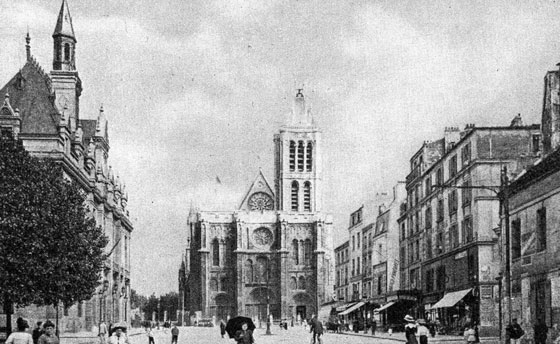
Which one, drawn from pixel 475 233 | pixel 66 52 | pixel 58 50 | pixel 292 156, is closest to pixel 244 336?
pixel 475 233

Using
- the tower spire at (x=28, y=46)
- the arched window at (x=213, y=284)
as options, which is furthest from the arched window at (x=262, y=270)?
the tower spire at (x=28, y=46)

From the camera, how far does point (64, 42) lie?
60.5 meters

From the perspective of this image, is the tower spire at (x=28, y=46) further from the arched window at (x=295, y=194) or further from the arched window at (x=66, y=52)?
the arched window at (x=295, y=194)

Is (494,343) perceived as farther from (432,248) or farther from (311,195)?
(311,195)

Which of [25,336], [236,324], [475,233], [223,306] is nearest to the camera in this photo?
[25,336]

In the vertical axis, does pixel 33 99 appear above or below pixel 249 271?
above

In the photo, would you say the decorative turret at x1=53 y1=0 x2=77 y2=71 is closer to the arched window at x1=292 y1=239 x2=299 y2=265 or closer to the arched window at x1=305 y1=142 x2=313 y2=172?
the arched window at x1=292 y1=239 x2=299 y2=265

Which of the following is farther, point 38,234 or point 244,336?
point 38,234

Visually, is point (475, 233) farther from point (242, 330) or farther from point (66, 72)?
point (66, 72)

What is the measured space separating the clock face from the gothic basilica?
4.38 metres

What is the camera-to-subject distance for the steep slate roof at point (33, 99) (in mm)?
50906

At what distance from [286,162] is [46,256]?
86.1 metres

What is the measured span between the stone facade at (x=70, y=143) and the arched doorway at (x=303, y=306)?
38.7 metres

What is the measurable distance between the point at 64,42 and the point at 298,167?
209 feet
